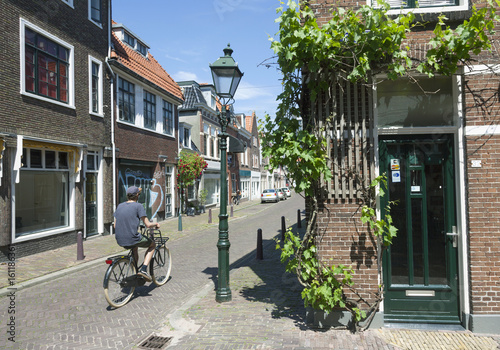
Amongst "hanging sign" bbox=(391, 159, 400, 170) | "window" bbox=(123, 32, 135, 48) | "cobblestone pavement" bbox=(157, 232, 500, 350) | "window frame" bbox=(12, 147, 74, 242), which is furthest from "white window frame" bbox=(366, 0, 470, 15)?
"window" bbox=(123, 32, 135, 48)

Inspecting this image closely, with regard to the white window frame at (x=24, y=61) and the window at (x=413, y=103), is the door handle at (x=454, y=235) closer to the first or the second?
the window at (x=413, y=103)

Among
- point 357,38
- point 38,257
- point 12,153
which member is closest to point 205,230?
point 38,257

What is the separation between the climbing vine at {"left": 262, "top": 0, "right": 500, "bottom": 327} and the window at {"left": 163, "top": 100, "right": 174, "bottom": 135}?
15.2 m

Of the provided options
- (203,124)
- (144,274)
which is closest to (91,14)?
(144,274)

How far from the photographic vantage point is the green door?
481cm

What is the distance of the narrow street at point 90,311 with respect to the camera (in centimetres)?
450

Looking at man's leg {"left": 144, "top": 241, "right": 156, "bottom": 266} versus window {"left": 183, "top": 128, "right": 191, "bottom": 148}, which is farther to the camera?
window {"left": 183, "top": 128, "right": 191, "bottom": 148}

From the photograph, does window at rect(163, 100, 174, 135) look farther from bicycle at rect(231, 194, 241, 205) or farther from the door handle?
the door handle

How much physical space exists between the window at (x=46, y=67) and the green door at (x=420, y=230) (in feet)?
32.0

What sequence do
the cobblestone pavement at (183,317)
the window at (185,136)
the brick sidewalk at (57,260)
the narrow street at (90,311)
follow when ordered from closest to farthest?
1. the cobblestone pavement at (183,317)
2. the narrow street at (90,311)
3. the brick sidewalk at (57,260)
4. the window at (185,136)

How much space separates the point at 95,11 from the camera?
13328 millimetres

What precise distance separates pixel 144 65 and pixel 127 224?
14023mm

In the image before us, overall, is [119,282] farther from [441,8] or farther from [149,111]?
[149,111]

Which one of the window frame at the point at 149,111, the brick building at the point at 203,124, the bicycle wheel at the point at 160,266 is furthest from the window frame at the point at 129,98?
the bicycle wheel at the point at 160,266
